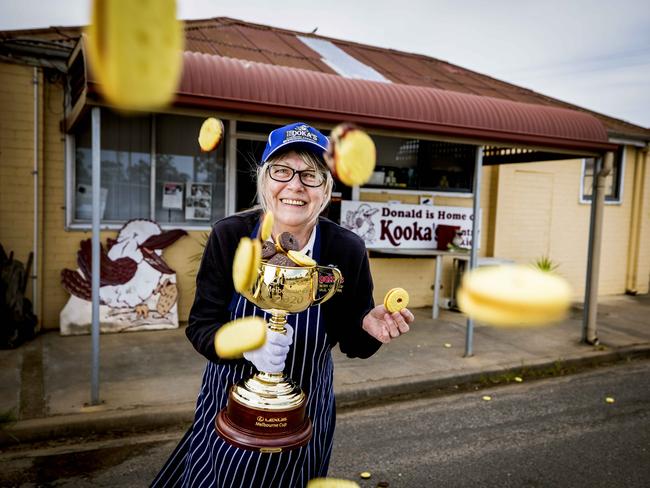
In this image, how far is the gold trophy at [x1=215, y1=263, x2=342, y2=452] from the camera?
1249 mm

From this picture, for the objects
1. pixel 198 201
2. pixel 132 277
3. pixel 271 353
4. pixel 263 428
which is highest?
pixel 198 201

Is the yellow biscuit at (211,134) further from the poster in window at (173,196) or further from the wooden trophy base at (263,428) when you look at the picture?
the poster in window at (173,196)

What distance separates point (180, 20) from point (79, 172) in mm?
6964

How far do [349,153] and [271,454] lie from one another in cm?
139

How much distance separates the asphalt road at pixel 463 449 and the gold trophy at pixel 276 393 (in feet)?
7.62

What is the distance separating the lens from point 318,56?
8602mm

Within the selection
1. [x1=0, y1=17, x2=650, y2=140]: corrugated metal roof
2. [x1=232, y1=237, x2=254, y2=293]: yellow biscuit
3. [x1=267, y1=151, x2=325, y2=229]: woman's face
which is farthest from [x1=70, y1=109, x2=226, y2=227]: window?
[x1=232, y1=237, x2=254, y2=293]: yellow biscuit

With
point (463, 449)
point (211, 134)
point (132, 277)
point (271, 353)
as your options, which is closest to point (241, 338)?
point (211, 134)

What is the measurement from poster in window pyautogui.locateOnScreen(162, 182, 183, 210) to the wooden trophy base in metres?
6.07

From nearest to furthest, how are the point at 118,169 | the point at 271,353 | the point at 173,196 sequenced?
1. the point at 271,353
2. the point at 118,169
3. the point at 173,196

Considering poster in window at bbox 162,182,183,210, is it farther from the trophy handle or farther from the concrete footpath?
the trophy handle

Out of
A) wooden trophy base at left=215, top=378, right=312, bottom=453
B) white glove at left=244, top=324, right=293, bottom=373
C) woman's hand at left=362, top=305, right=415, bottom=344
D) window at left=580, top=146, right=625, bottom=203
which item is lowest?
wooden trophy base at left=215, top=378, right=312, bottom=453

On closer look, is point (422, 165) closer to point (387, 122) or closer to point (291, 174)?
point (387, 122)

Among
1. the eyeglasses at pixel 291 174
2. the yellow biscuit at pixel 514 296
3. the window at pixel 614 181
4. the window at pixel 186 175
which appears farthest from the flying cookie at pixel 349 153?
the window at pixel 614 181
